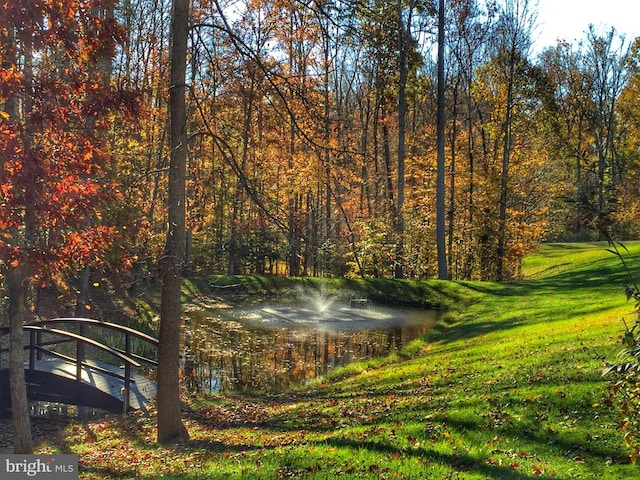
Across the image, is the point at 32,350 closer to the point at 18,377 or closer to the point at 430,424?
the point at 18,377

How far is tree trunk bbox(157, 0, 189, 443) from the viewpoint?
7836mm

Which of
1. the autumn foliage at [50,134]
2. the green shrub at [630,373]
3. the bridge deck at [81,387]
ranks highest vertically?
the autumn foliage at [50,134]

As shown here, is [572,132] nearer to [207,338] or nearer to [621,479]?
[207,338]

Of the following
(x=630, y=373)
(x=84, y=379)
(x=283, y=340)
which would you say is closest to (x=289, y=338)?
(x=283, y=340)

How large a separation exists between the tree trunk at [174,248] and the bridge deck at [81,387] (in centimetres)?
269

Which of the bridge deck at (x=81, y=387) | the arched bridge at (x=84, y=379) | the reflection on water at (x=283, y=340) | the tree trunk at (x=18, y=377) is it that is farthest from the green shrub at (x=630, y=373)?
the reflection on water at (x=283, y=340)

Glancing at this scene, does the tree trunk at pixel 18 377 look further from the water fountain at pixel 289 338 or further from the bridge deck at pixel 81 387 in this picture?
the water fountain at pixel 289 338

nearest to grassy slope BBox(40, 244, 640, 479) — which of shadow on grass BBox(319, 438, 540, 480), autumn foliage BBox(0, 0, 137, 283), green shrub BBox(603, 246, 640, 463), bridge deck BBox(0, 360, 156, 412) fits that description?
shadow on grass BBox(319, 438, 540, 480)

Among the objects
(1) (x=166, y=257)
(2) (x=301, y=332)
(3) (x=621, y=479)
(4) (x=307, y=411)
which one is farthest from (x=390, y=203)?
(3) (x=621, y=479)

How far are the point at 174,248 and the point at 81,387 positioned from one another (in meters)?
4.94

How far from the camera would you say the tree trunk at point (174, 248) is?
7.84 metres

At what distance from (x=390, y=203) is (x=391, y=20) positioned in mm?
19976

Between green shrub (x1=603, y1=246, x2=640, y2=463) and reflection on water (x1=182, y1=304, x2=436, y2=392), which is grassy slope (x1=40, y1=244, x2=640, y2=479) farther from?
green shrub (x1=603, y1=246, x2=640, y2=463)

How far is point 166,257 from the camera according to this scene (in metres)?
7.74
